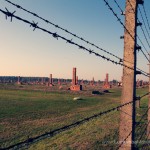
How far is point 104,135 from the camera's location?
1221cm

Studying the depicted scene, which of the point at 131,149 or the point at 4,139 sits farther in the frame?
the point at 4,139

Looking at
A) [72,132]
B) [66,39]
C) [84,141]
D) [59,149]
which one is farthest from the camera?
[72,132]

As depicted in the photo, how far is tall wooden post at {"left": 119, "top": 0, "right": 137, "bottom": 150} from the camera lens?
4980 mm

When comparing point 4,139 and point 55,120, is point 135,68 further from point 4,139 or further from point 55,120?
A: point 55,120

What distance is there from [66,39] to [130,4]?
247cm

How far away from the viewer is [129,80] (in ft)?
16.7

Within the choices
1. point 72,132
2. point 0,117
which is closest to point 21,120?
point 0,117

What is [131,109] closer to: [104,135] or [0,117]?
[104,135]

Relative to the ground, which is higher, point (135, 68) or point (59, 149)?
point (135, 68)

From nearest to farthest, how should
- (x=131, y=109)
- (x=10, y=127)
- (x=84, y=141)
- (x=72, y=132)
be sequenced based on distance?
1. (x=131, y=109)
2. (x=84, y=141)
3. (x=72, y=132)
4. (x=10, y=127)

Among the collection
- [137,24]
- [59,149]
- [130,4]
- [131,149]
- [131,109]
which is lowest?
[59,149]

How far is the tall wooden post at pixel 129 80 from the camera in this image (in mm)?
4980

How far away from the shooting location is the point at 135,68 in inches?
200

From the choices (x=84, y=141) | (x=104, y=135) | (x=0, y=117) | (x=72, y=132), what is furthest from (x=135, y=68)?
(x=0, y=117)
